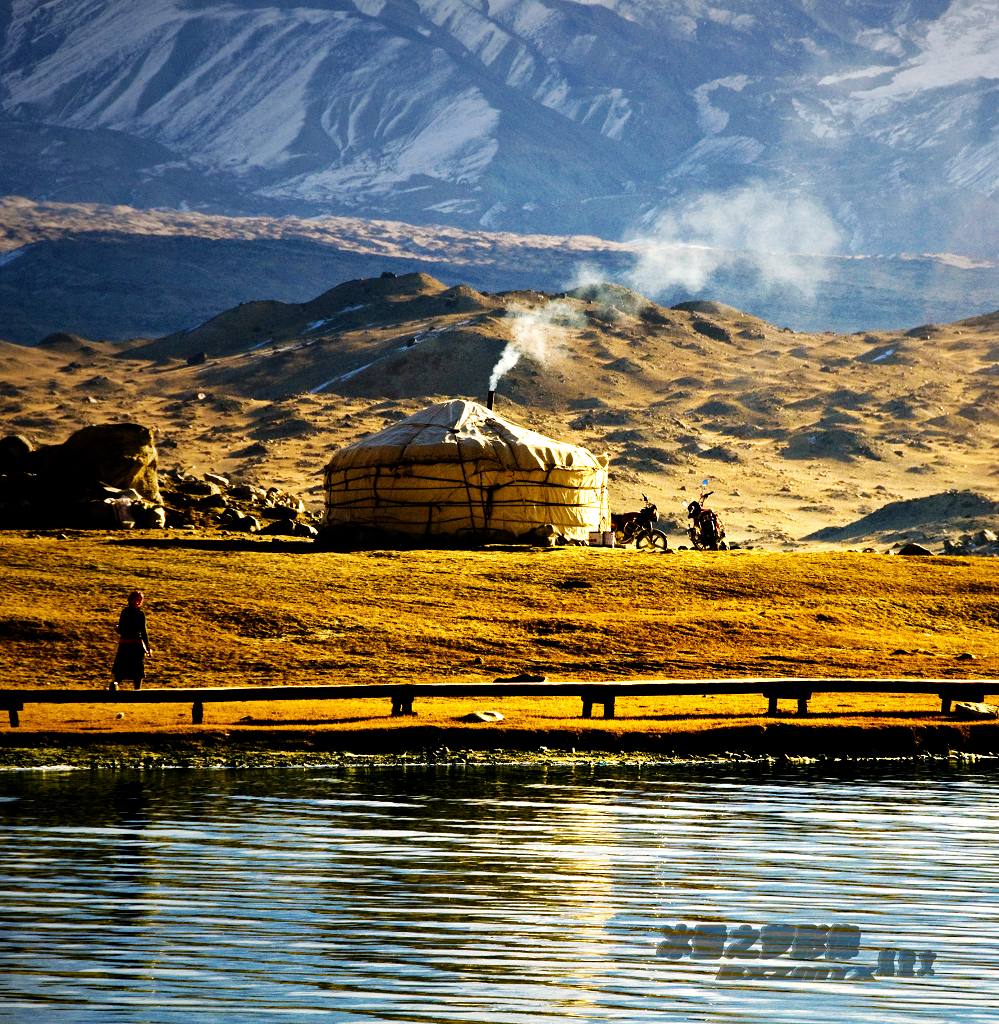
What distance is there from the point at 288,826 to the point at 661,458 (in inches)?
2544

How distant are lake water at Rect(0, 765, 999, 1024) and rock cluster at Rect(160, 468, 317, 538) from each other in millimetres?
20794

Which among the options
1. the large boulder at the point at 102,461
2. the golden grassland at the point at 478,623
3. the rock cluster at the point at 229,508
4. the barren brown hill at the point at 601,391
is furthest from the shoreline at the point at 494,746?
the barren brown hill at the point at 601,391

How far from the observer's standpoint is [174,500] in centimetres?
4203

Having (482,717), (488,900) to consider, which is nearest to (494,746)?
(482,717)

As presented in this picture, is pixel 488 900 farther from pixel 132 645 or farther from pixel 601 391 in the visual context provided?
pixel 601 391

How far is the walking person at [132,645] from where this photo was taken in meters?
22.4

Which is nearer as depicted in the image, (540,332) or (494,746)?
(494,746)

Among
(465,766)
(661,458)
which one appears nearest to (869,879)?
(465,766)

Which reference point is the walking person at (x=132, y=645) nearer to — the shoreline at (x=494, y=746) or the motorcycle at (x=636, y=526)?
the shoreline at (x=494, y=746)

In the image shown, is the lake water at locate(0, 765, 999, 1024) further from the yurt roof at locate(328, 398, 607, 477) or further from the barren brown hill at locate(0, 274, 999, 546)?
the barren brown hill at locate(0, 274, 999, 546)

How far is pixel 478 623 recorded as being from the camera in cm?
2936

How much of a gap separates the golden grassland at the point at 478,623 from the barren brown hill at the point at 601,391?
1192 inches

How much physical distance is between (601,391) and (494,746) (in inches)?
3109

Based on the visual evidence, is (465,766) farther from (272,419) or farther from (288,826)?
(272,419)
